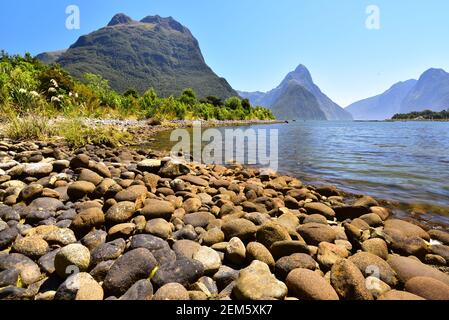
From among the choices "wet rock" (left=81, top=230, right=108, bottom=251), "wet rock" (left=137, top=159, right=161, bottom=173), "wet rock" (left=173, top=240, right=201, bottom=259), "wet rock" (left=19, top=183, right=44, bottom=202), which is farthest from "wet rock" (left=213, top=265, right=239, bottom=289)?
"wet rock" (left=137, top=159, right=161, bottom=173)

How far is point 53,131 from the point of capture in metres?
8.11

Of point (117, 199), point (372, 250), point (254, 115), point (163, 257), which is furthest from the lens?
point (254, 115)

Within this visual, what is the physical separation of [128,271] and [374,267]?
2.04 meters

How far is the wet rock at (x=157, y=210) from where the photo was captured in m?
2.77

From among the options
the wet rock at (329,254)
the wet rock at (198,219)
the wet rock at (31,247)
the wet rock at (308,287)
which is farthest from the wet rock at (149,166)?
the wet rock at (308,287)

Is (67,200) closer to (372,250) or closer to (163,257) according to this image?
(163,257)

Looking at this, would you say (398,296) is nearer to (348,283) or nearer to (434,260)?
(348,283)

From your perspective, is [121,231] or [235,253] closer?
[235,253]

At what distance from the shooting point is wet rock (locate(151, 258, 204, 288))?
179 centimetres

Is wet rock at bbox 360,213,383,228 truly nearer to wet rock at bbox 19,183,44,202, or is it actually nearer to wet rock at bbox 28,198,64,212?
wet rock at bbox 28,198,64,212

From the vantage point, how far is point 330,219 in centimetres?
346

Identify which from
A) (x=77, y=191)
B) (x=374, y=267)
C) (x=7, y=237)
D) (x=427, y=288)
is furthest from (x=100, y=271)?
(x=427, y=288)
